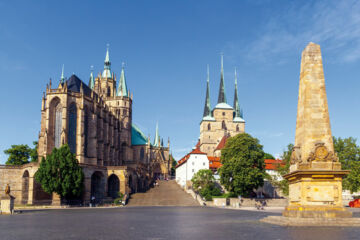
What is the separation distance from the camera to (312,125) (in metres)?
17.0

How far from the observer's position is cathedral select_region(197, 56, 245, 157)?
147750 millimetres

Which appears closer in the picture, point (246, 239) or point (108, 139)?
point (246, 239)

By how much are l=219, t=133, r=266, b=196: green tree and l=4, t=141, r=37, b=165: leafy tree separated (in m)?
38.8

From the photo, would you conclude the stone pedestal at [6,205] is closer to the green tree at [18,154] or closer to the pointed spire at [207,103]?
the green tree at [18,154]

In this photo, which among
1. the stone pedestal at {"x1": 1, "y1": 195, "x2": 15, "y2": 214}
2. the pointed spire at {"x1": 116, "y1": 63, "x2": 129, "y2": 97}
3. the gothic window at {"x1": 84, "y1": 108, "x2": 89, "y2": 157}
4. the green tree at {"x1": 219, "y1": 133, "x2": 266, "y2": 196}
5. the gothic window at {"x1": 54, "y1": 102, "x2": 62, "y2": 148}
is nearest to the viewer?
the stone pedestal at {"x1": 1, "y1": 195, "x2": 15, "y2": 214}

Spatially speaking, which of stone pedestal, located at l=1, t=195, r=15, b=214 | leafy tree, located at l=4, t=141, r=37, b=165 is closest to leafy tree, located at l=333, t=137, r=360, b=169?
stone pedestal, located at l=1, t=195, r=15, b=214

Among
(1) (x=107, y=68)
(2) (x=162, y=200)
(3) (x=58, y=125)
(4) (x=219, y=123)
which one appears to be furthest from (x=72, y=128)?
(4) (x=219, y=123)

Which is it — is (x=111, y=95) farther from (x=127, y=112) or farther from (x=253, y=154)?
(x=253, y=154)

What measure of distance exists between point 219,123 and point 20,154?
283ft

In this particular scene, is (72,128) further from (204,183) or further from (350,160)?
(350,160)

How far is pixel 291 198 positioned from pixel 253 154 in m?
45.1

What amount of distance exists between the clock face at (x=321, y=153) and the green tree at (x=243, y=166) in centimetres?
4323

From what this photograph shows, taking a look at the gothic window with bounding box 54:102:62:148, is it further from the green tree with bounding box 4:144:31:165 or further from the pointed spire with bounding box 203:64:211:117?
the pointed spire with bounding box 203:64:211:117

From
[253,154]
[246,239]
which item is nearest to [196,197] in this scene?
[253,154]
